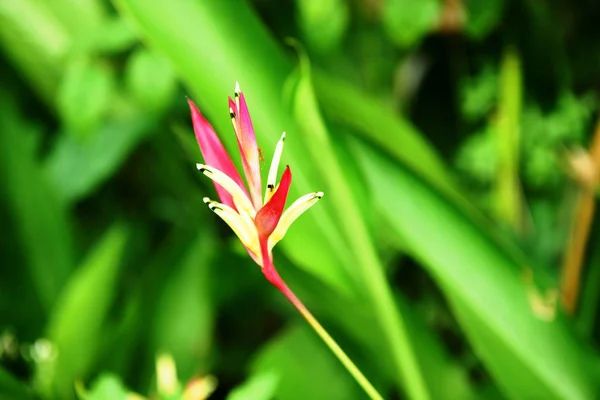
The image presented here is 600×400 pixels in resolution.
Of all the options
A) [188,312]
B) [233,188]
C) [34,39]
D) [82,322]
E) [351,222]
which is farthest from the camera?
[34,39]

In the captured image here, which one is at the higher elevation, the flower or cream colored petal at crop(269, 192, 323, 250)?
the flower

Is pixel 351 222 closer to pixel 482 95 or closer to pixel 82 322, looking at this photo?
pixel 82 322

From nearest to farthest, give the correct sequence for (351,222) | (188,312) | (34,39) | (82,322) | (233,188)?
(233,188)
(351,222)
(82,322)
(188,312)
(34,39)

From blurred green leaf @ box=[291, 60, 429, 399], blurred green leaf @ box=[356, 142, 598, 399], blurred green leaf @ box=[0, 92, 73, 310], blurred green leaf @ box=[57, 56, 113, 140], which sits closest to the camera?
blurred green leaf @ box=[291, 60, 429, 399]

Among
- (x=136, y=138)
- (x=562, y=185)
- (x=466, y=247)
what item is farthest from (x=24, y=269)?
(x=562, y=185)

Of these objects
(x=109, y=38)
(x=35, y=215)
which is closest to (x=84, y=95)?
(x=109, y=38)

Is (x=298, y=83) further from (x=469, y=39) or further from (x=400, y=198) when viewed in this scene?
(x=469, y=39)

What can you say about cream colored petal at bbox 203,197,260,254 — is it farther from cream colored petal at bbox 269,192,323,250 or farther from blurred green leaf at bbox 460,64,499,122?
blurred green leaf at bbox 460,64,499,122

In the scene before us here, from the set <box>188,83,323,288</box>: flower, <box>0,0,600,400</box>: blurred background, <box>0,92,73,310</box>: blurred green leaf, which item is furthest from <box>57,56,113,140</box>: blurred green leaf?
<box>188,83,323,288</box>: flower
